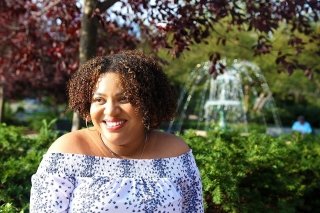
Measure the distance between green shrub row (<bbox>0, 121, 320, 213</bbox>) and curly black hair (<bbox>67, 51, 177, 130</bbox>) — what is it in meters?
0.78

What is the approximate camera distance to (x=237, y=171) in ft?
13.0

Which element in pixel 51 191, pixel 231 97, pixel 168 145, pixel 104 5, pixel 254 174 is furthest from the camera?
pixel 231 97

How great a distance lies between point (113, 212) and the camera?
6.90 ft

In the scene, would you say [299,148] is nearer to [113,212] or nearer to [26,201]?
[26,201]

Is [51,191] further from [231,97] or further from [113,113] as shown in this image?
[231,97]

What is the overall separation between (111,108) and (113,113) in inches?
0.8

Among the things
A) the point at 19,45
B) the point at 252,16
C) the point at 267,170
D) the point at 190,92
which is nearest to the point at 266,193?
the point at 267,170

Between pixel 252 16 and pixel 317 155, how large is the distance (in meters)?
1.50

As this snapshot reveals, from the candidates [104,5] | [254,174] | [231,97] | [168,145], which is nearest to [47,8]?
[104,5]

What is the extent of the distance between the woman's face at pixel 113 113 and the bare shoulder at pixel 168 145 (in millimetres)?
128

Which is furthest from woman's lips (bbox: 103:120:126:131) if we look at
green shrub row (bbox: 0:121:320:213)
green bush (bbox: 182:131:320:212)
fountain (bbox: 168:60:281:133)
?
fountain (bbox: 168:60:281:133)

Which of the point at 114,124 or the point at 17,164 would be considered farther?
the point at 17,164

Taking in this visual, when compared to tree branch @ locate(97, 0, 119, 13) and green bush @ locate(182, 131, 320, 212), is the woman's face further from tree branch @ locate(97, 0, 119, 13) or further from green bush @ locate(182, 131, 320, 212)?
tree branch @ locate(97, 0, 119, 13)

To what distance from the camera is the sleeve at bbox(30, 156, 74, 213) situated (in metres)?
2.09
